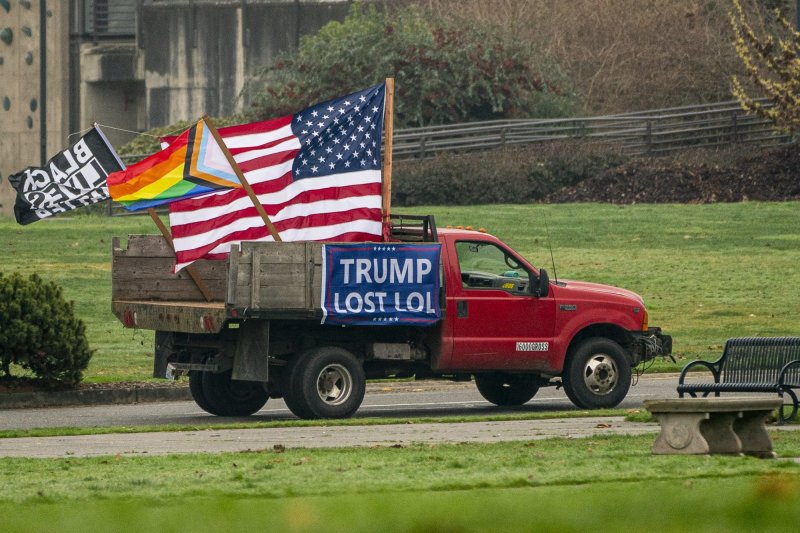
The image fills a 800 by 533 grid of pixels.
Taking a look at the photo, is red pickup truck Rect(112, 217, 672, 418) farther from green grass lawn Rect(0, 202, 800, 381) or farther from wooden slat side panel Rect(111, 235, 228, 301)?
green grass lawn Rect(0, 202, 800, 381)

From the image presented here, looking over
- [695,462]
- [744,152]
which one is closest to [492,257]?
[695,462]

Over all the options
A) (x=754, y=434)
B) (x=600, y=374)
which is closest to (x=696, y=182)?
(x=600, y=374)

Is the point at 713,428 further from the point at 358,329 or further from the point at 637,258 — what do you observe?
the point at 637,258

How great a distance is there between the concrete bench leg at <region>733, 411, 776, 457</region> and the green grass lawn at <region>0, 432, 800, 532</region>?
23 cm

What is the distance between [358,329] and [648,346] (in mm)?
3337

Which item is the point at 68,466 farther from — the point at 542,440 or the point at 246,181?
the point at 246,181

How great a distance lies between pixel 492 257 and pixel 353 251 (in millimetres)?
1882

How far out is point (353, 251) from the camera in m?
17.0

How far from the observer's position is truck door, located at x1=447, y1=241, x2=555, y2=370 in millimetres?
17781

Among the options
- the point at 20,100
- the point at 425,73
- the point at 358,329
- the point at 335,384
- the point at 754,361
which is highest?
the point at 425,73

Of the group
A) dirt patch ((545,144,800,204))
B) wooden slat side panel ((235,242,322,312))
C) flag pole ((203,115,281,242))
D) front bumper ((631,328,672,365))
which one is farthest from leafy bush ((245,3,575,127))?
wooden slat side panel ((235,242,322,312))

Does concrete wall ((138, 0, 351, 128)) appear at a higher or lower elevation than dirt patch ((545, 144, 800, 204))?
higher

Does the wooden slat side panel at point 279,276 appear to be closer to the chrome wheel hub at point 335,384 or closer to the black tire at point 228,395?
the chrome wheel hub at point 335,384

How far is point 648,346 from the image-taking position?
60.7ft
